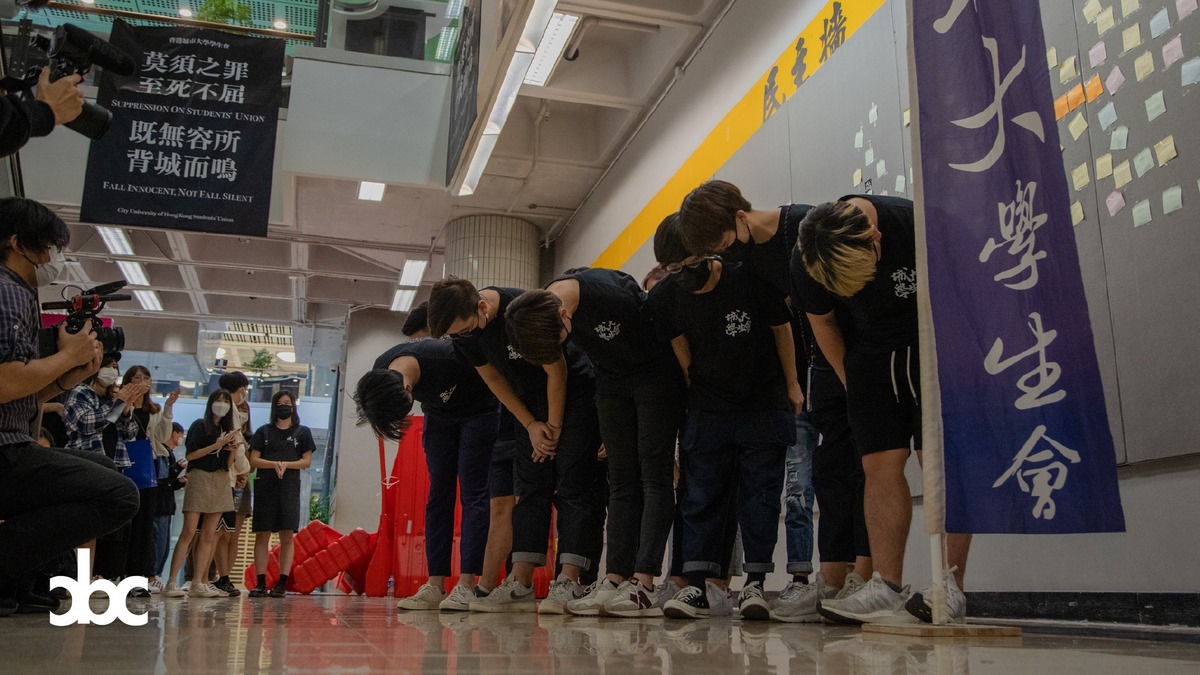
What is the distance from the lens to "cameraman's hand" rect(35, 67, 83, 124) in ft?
7.54

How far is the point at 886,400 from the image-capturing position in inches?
86.8

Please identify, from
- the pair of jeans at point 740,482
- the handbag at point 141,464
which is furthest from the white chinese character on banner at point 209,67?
the pair of jeans at point 740,482

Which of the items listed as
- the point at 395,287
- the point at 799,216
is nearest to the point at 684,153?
the point at 799,216

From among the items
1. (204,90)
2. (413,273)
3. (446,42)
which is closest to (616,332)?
(204,90)

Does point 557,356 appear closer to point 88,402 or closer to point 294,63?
point 88,402

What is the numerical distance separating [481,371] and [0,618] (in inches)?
61.6

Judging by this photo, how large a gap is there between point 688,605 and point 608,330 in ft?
2.75

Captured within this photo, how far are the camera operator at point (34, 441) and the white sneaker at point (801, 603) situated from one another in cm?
179

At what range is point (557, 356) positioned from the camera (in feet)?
9.52

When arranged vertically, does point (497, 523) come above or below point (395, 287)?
below

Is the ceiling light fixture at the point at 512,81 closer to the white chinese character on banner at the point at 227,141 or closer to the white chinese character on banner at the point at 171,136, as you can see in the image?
the white chinese character on banner at the point at 227,141

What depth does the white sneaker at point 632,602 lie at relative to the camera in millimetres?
2637

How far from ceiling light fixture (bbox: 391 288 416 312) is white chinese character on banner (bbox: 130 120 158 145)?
522 cm

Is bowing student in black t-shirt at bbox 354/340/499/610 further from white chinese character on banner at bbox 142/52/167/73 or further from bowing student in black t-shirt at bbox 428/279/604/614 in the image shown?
white chinese character on banner at bbox 142/52/167/73
